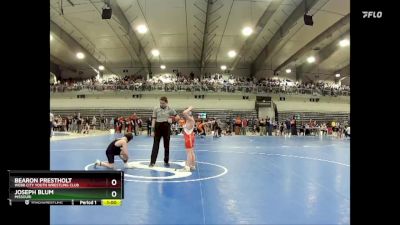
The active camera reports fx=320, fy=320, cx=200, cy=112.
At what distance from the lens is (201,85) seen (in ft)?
101

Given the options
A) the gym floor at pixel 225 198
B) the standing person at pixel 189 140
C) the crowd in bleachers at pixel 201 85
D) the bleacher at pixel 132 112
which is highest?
the crowd in bleachers at pixel 201 85

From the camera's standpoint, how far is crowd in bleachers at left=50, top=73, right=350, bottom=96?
3073 centimetres

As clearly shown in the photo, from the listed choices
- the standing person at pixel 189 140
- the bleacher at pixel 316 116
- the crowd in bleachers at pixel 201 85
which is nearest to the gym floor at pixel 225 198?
the standing person at pixel 189 140

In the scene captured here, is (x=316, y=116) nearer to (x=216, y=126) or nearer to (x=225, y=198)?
(x=216, y=126)

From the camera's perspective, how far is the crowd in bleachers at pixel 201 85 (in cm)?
3073

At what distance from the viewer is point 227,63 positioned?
34.3m

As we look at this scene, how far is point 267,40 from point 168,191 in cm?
2369
